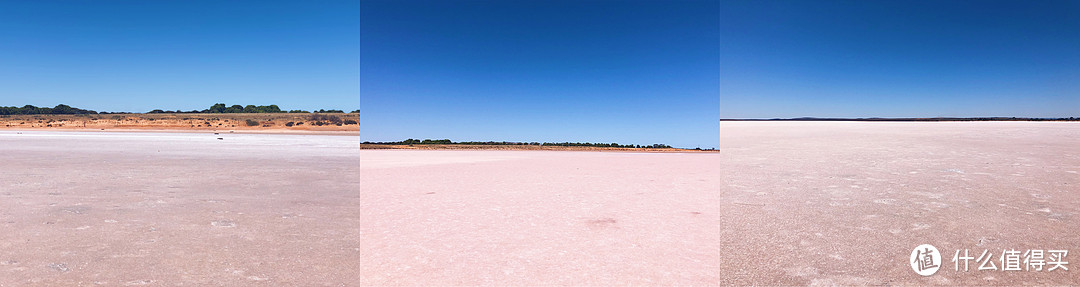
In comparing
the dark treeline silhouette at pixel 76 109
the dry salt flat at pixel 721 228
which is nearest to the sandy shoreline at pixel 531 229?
the dry salt flat at pixel 721 228

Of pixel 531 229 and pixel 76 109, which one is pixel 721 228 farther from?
pixel 76 109

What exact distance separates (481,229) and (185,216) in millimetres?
3542

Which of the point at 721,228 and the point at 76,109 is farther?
the point at 76,109

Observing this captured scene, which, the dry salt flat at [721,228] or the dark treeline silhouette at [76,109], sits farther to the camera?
the dark treeline silhouette at [76,109]

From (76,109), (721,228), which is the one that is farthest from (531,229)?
(76,109)

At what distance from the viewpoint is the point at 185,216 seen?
6.12 m

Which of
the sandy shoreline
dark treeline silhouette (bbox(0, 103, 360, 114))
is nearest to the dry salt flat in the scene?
the sandy shoreline

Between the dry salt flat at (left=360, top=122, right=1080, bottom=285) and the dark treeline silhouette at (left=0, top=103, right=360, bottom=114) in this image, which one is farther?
the dark treeline silhouette at (left=0, top=103, right=360, bottom=114)

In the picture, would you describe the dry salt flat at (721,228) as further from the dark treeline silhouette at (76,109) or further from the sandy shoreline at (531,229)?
the dark treeline silhouette at (76,109)

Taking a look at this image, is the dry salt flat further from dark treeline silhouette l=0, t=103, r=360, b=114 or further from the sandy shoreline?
dark treeline silhouette l=0, t=103, r=360, b=114

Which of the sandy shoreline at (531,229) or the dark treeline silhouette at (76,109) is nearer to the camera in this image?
the sandy shoreline at (531,229)

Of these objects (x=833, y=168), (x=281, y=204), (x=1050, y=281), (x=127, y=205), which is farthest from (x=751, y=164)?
(x=127, y=205)

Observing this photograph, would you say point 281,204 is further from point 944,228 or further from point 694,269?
point 944,228

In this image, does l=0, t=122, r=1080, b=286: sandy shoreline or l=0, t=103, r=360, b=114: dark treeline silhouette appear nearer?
l=0, t=122, r=1080, b=286: sandy shoreline
